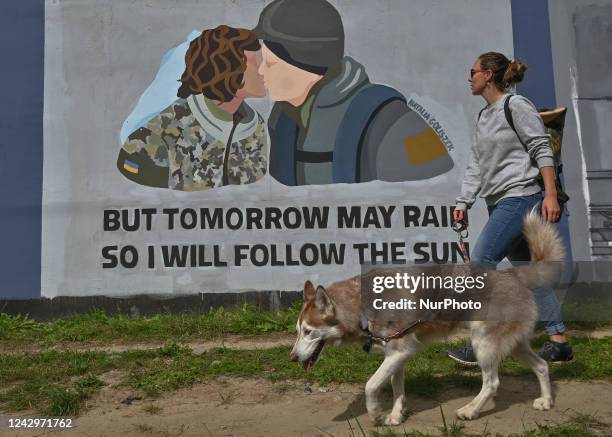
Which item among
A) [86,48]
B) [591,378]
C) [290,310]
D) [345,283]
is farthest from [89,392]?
[86,48]

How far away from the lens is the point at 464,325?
3578 mm

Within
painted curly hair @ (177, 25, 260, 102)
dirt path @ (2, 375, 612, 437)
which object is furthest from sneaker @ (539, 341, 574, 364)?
painted curly hair @ (177, 25, 260, 102)

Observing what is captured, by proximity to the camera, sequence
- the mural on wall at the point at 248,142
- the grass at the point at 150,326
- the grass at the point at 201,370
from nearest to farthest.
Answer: the grass at the point at 201,370
the grass at the point at 150,326
the mural on wall at the point at 248,142

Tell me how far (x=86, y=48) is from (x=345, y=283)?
18.7ft

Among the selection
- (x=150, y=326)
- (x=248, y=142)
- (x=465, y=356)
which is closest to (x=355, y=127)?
(x=248, y=142)

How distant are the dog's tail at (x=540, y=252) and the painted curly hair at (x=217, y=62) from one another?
4.87 meters

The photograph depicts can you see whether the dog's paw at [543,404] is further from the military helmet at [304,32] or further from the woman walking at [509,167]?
the military helmet at [304,32]

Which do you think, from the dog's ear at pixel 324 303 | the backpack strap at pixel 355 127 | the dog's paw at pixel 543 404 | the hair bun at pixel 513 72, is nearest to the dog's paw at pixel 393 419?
the dog's ear at pixel 324 303

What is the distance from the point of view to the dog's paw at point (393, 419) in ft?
11.4

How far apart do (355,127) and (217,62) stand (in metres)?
2.06

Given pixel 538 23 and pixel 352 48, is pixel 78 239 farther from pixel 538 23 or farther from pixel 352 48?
pixel 538 23

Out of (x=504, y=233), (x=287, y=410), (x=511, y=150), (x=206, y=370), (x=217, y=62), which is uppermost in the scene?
(x=217, y=62)

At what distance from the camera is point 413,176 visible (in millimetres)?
7230

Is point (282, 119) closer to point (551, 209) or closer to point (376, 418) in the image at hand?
point (551, 209)
